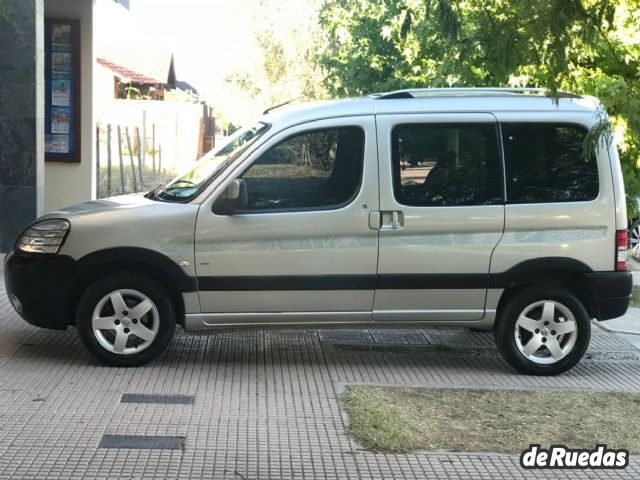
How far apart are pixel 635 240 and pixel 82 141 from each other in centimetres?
921

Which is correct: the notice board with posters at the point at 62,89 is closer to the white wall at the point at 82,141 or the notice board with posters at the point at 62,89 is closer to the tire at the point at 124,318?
the white wall at the point at 82,141

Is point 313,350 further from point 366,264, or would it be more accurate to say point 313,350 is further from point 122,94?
point 122,94

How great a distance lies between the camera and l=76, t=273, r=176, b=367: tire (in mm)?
6973

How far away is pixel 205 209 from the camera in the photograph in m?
7.02

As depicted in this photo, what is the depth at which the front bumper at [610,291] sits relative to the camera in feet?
24.0

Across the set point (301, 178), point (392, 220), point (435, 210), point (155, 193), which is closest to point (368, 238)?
point (392, 220)

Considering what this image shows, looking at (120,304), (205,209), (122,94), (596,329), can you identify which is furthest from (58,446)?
(122,94)

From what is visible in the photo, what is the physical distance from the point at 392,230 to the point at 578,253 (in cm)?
145

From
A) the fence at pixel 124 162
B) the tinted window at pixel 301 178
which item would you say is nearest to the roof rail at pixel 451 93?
the tinted window at pixel 301 178

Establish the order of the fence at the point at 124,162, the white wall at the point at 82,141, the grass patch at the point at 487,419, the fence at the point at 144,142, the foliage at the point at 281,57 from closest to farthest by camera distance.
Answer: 1. the grass patch at the point at 487,419
2. the white wall at the point at 82,141
3. the fence at the point at 124,162
4. the fence at the point at 144,142
5. the foliage at the point at 281,57

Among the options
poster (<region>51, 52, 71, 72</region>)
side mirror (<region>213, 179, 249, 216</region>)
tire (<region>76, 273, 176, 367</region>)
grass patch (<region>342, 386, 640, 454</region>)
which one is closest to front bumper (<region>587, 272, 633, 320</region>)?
grass patch (<region>342, 386, 640, 454</region>)

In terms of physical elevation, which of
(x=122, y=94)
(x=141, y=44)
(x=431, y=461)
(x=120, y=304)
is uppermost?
(x=141, y=44)

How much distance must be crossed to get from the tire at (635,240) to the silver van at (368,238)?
8.49 meters

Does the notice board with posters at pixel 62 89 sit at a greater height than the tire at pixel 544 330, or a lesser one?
greater
